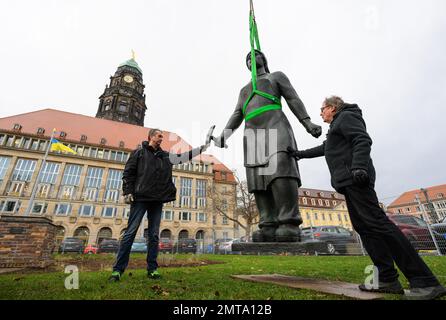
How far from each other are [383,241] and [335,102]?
153 centimetres

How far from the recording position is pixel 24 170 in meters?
36.6

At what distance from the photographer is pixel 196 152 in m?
3.64

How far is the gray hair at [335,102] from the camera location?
8.56 ft

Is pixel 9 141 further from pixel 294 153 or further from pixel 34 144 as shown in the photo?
Answer: pixel 294 153

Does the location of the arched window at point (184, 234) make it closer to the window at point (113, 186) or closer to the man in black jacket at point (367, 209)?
the window at point (113, 186)

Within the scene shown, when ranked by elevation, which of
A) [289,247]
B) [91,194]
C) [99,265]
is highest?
[91,194]

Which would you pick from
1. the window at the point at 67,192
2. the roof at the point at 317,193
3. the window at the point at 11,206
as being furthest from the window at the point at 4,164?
the roof at the point at 317,193

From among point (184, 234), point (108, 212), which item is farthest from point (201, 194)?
point (108, 212)

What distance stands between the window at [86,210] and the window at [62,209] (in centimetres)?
173
